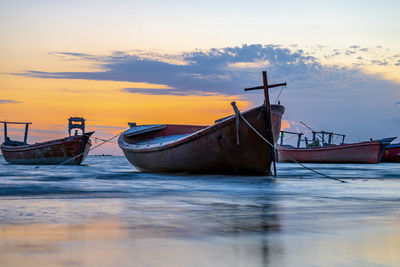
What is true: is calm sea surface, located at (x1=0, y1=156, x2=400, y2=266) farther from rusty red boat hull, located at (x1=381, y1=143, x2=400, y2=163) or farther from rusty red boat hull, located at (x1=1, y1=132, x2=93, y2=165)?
rusty red boat hull, located at (x1=381, y1=143, x2=400, y2=163)

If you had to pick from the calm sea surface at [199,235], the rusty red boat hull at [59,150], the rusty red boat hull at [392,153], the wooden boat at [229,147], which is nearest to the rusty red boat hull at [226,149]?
the wooden boat at [229,147]

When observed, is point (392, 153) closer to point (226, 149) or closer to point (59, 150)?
point (59, 150)

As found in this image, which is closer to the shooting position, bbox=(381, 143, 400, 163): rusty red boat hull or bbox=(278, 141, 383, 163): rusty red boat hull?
bbox=(278, 141, 383, 163): rusty red boat hull

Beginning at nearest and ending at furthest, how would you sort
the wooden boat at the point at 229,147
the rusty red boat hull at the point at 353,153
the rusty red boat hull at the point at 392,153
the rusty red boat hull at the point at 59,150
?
1. the wooden boat at the point at 229,147
2. the rusty red boat hull at the point at 59,150
3. the rusty red boat hull at the point at 353,153
4. the rusty red boat hull at the point at 392,153

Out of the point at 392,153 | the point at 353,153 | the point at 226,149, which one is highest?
the point at 226,149

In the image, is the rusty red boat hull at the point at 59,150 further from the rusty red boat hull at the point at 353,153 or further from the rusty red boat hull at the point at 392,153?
the rusty red boat hull at the point at 392,153

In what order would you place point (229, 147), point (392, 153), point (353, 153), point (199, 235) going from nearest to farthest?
point (199, 235)
point (229, 147)
point (353, 153)
point (392, 153)

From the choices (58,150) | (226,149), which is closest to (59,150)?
(58,150)

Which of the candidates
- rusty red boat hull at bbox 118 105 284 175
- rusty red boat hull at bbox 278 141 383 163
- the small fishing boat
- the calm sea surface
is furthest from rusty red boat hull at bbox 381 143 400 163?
the calm sea surface

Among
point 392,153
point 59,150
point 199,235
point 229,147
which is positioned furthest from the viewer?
point 392,153

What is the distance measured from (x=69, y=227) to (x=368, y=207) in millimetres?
4592

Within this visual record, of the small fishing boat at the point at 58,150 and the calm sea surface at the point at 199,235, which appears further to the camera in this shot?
the small fishing boat at the point at 58,150

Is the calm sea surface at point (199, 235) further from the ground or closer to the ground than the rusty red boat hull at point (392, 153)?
further from the ground

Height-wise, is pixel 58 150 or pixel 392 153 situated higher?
pixel 58 150
